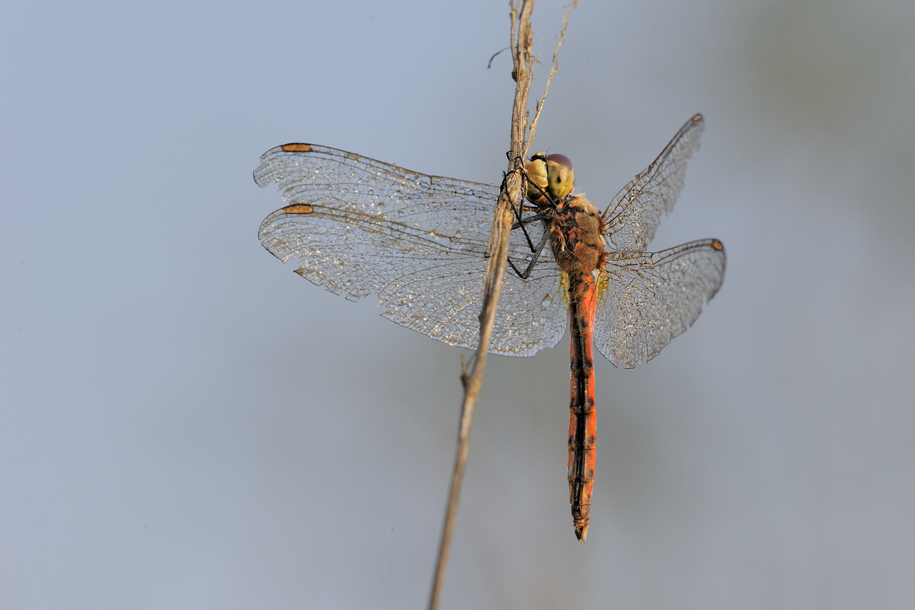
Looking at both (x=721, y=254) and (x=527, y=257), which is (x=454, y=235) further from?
(x=721, y=254)

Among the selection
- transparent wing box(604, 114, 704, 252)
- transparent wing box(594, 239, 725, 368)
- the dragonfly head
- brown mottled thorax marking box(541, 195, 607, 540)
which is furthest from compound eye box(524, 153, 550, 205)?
transparent wing box(594, 239, 725, 368)

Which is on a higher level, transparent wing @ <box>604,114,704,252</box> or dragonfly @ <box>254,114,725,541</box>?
transparent wing @ <box>604,114,704,252</box>

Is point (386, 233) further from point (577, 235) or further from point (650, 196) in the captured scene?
point (650, 196)

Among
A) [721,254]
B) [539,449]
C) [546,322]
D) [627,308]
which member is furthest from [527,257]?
[539,449]

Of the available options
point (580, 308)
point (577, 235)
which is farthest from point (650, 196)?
point (580, 308)

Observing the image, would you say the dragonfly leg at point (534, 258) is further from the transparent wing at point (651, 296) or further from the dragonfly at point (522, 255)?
the transparent wing at point (651, 296)

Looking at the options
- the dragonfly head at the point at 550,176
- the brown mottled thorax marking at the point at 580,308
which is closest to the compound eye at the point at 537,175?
the dragonfly head at the point at 550,176

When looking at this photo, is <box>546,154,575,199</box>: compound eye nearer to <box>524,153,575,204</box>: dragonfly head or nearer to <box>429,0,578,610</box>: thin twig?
<box>524,153,575,204</box>: dragonfly head

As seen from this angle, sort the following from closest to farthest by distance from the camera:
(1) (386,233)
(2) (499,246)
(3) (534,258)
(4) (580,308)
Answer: (2) (499,246)
(1) (386,233)
(3) (534,258)
(4) (580,308)
